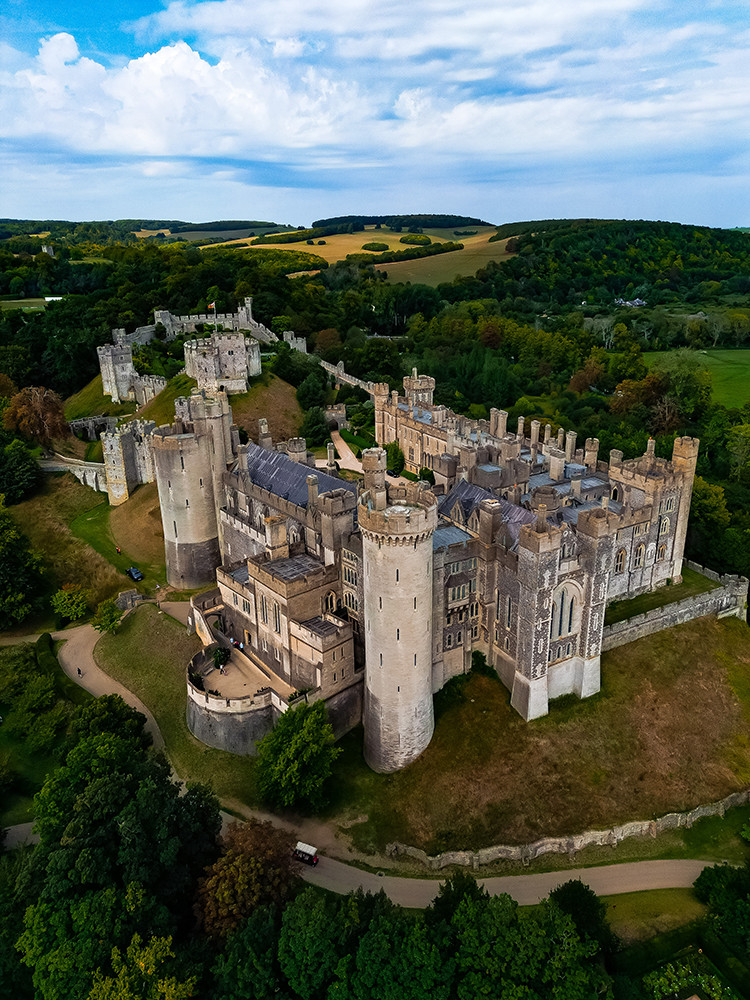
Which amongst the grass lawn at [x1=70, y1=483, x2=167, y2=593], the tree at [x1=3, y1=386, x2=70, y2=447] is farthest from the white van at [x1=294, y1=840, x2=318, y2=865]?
the tree at [x1=3, y1=386, x2=70, y2=447]

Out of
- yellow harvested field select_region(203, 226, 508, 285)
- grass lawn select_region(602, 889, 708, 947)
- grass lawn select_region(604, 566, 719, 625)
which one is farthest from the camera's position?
yellow harvested field select_region(203, 226, 508, 285)

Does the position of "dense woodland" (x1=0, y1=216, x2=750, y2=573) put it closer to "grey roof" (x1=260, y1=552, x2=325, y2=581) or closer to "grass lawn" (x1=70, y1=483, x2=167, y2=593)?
"grass lawn" (x1=70, y1=483, x2=167, y2=593)

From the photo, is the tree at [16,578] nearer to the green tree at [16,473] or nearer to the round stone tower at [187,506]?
the round stone tower at [187,506]

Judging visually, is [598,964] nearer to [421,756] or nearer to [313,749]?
[421,756]

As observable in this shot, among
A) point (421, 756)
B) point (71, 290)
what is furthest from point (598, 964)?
point (71, 290)

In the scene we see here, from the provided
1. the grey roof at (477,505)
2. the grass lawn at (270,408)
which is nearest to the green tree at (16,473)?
the grass lawn at (270,408)

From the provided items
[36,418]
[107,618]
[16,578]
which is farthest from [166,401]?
[107,618]
